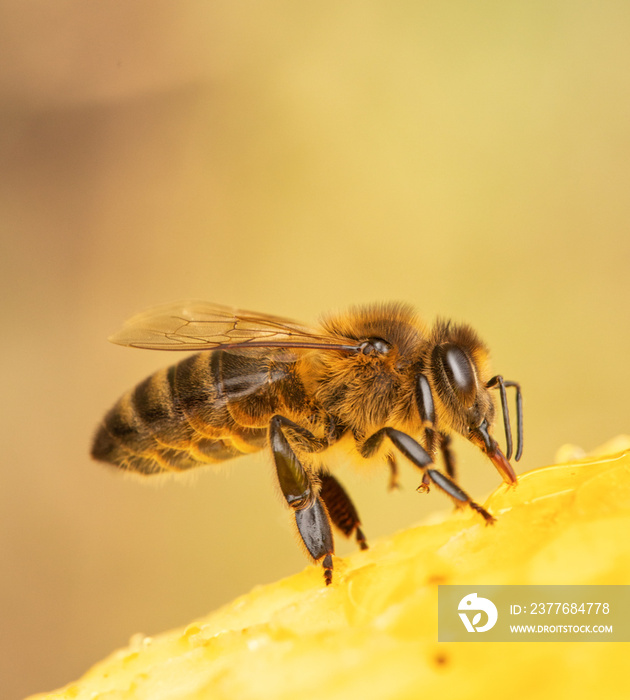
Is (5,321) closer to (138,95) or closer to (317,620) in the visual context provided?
(138,95)

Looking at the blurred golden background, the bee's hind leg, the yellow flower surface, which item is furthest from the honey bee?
the blurred golden background

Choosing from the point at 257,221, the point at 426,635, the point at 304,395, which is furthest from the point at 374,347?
the point at 257,221

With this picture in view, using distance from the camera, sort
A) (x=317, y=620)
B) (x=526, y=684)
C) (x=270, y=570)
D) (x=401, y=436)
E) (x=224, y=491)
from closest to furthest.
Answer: (x=526, y=684)
(x=317, y=620)
(x=401, y=436)
(x=270, y=570)
(x=224, y=491)

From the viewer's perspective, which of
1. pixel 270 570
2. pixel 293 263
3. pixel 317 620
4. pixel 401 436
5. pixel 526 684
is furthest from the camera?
pixel 293 263

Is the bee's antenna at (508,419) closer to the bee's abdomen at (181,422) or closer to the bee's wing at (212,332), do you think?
the bee's wing at (212,332)

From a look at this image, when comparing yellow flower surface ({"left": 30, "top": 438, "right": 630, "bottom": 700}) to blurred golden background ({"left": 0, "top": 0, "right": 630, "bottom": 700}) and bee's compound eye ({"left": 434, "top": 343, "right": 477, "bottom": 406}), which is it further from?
blurred golden background ({"left": 0, "top": 0, "right": 630, "bottom": 700})

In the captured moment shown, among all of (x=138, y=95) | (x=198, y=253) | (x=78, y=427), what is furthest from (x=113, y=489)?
(x=138, y=95)
